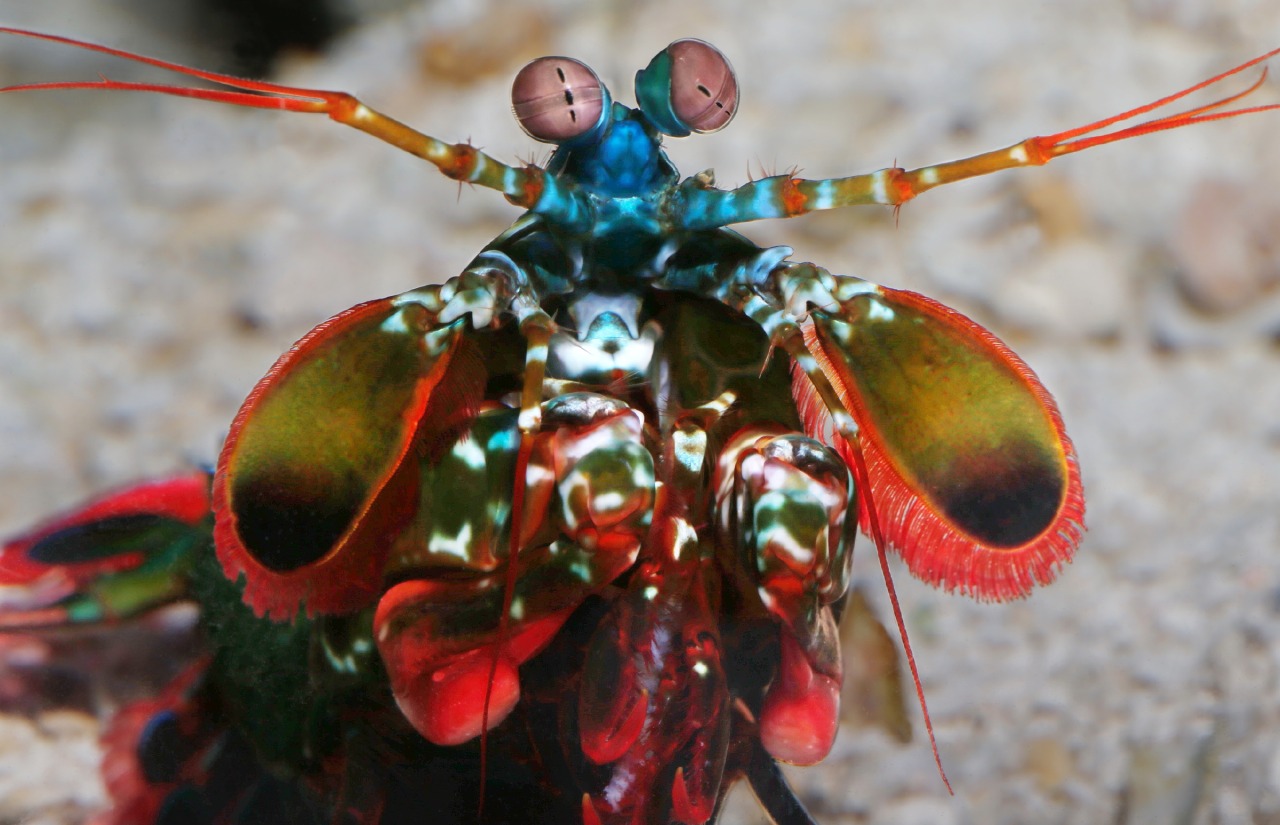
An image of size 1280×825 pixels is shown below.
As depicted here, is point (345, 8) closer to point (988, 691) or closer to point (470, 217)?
point (470, 217)

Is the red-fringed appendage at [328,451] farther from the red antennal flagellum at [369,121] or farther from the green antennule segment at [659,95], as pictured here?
the green antennule segment at [659,95]

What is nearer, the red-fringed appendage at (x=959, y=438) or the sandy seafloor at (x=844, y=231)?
the red-fringed appendage at (x=959, y=438)

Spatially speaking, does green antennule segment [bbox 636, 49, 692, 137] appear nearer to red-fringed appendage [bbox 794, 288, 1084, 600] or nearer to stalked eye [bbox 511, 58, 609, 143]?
stalked eye [bbox 511, 58, 609, 143]

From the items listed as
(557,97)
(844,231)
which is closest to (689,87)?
(557,97)

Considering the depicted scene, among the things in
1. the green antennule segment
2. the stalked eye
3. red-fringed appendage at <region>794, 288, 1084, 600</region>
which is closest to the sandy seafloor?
red-fringed appendage at <region>794, 288, 1084, 600</region>

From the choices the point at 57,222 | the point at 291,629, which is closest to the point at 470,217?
the point at 57,222

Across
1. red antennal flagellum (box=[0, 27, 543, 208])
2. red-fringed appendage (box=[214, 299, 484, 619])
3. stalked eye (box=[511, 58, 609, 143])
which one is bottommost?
red-fringed appendage (box=[214, 299, 484, 619])

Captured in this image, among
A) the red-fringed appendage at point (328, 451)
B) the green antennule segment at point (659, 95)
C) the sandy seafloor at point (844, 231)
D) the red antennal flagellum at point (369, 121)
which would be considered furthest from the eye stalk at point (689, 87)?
the sandy seafloor at point (844, 231)
